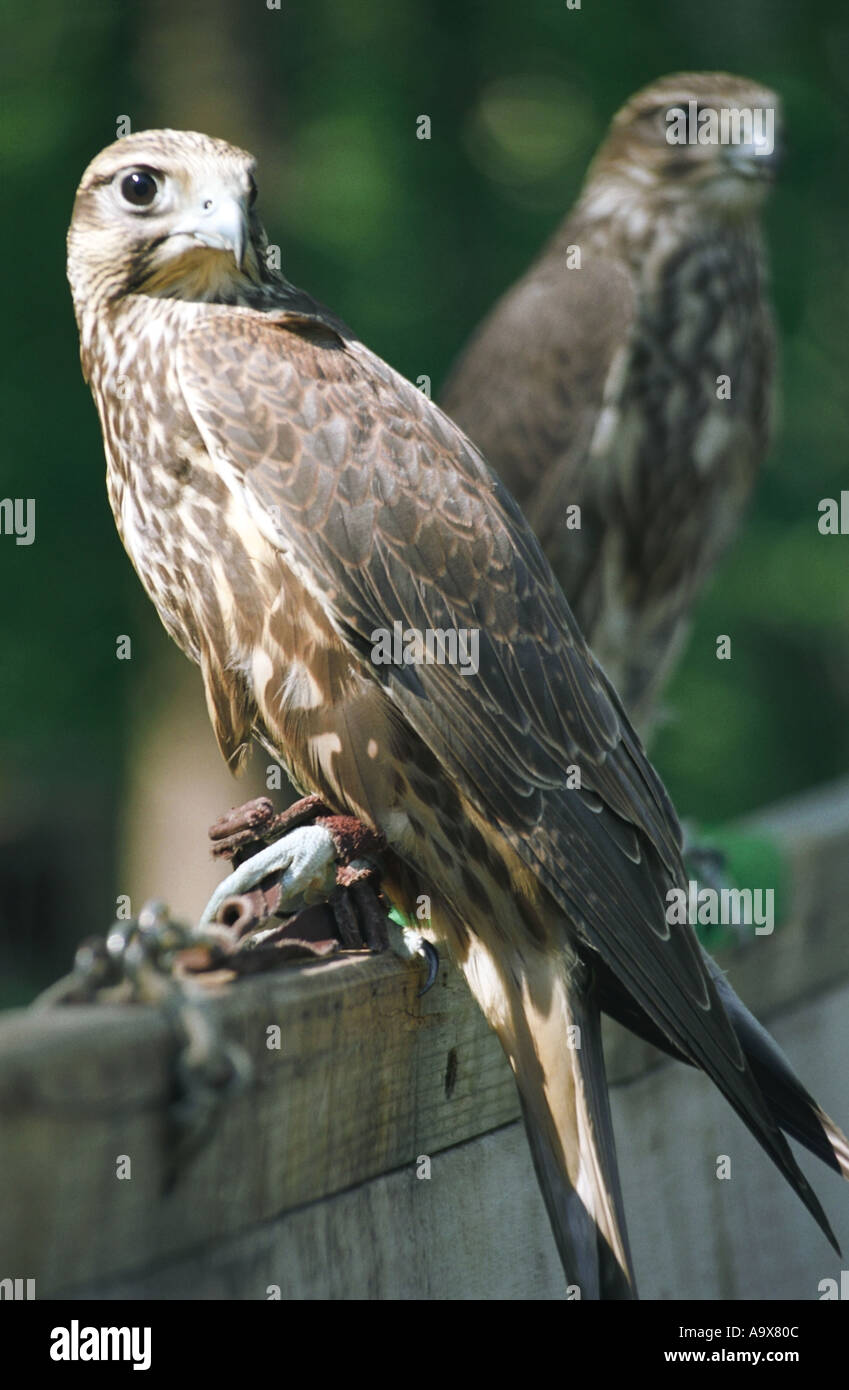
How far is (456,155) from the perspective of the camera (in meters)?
6.04

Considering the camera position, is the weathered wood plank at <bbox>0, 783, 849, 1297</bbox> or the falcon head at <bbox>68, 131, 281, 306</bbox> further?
the falcon head at <bbox>68, 131, 281, 306</bbox>

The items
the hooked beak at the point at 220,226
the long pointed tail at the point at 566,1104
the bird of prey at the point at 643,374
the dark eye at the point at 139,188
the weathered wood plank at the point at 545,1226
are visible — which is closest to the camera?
the weathered wood plank at the point at 545,1226

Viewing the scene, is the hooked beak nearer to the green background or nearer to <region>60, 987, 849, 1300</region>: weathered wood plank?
<region>60, 987, 849, 1300</region>: weathered wood plank

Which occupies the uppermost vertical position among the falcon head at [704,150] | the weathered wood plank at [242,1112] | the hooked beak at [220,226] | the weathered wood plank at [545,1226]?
the falcon head at [704,150]

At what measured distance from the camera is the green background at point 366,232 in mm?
5398

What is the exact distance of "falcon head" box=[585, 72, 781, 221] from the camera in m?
3.88

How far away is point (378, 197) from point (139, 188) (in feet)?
11.0

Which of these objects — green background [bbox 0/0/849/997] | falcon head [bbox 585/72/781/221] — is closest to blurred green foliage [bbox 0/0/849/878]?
green background [bbox 0/0/849/997]

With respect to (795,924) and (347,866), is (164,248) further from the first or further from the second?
(795,924)

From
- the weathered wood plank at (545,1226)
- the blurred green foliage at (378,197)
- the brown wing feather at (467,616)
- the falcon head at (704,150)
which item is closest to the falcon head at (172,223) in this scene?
the brown wing feather at (467,616)

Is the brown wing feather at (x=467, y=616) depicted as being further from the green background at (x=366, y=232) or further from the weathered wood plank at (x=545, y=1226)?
the green background at (x=366, y=232)

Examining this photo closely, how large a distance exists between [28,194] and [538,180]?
2.00 m

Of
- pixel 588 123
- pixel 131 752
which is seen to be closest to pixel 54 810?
pixel 131 752

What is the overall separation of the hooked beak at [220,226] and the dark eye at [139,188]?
0.11 metres
